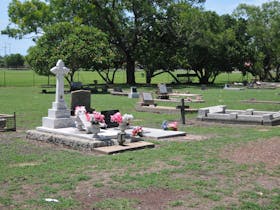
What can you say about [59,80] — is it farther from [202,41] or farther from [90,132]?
[202,41]

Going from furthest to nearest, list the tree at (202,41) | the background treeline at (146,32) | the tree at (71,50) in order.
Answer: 1. the tree at (202,41)
2. the background treeline at (146,32)
3. the tree at (71,50)

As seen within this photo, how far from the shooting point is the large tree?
45.4 metres

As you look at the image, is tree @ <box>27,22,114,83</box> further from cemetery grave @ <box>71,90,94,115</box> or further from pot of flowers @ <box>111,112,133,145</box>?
pot of flowers @ <box>111,112,133,145</box>

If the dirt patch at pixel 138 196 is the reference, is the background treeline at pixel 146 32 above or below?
above

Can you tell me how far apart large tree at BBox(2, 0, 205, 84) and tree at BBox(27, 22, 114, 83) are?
513 centimetres

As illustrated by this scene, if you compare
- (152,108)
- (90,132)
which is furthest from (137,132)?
(152,108)

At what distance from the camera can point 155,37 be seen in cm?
4875

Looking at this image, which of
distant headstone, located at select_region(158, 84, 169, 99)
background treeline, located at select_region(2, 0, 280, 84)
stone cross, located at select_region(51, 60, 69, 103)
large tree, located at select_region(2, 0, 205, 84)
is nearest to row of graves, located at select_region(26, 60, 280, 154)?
stone cross, located at select_region(51, 60, 69, 103)

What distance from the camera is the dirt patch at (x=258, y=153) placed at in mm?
9727

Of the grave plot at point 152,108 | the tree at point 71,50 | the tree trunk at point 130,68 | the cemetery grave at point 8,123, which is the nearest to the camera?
the cemetery grave at point 8,123

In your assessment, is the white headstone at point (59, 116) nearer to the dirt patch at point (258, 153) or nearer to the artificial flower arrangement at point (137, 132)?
the artificial flower arrangement at point (137, 132)

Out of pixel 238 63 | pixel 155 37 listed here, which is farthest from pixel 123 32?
pixel 238 63

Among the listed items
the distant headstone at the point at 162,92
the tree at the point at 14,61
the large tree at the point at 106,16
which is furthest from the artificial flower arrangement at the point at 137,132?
the tree at the point at 14,61

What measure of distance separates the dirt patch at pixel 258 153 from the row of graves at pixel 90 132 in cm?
219
